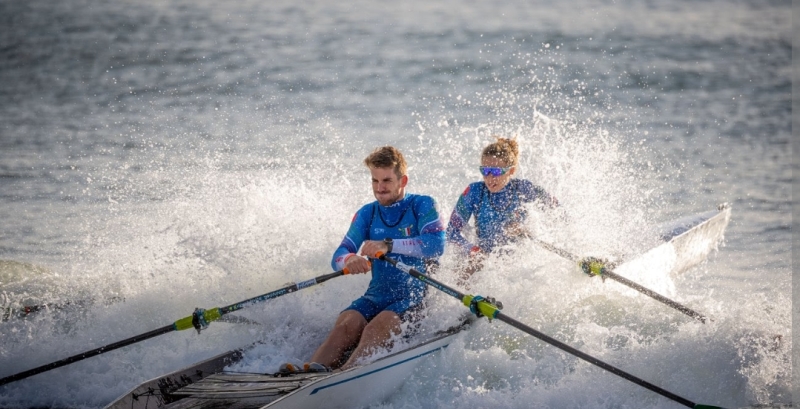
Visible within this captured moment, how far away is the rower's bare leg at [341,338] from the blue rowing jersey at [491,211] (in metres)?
1.73

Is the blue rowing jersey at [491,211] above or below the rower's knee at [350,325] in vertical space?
above

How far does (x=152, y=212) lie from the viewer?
421 inches

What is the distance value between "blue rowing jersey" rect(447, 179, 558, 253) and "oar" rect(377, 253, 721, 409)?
1566 millimetres

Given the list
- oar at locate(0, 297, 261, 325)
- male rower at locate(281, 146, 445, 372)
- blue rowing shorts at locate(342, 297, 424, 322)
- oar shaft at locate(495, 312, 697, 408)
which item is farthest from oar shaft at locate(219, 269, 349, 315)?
oar shaft at locate(495, 312, 697, 408)

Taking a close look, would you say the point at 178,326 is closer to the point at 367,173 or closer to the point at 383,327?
the point at 383,327

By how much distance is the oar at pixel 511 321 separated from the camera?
5.32m

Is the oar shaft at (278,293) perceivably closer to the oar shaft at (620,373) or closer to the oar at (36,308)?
the oar shaft at (620,373)

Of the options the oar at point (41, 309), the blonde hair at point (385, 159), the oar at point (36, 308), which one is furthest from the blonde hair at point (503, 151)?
the oar at point (36, 308)

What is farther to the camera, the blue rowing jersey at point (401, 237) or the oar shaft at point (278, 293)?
the blue rowing jersey at point (401, 237)

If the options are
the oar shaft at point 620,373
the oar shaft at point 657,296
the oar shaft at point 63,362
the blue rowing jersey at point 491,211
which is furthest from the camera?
the blue rowing jersey at point 491,211

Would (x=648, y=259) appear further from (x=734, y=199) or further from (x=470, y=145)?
(x=470, y=145)

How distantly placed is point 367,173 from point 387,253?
5862 millimetres

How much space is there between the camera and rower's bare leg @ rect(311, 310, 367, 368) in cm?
588

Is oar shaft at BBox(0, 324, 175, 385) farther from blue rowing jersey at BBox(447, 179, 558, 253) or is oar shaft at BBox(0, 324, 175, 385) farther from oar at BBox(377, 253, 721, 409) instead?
blue rowing jersey at BBox(447, 179, 558, 253)
